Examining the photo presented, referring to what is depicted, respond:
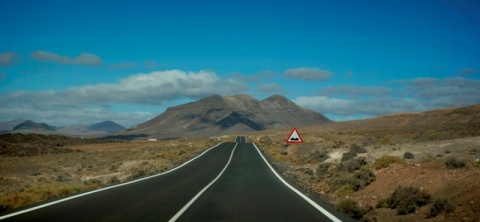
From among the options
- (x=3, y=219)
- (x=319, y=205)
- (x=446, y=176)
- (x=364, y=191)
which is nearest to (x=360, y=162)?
(x=364, y=191)

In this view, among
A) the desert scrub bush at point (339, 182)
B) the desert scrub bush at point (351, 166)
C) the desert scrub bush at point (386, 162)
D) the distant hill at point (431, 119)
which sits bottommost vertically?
the desert scrub bush at point (339, 182)

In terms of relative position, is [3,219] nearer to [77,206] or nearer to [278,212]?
[77,206]

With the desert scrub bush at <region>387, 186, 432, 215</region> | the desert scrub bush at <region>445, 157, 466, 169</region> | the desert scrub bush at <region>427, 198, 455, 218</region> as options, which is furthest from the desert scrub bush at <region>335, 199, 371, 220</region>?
the desert scrub bush at <region>445, 157, 466, 169</region>

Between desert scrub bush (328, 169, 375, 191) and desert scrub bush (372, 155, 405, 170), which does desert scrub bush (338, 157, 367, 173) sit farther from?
desert scrub bush (328, 169, 375, 191)

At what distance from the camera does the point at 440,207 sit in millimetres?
9117

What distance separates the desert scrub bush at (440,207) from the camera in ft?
29.6

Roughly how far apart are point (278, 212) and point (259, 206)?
3.69 feet

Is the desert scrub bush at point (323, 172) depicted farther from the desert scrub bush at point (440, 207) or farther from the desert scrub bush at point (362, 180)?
the desert scrub bush at point (440, 207)

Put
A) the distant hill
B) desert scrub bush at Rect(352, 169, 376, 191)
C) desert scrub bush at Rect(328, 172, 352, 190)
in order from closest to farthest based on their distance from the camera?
1. desert scrub bush at Rect(352, 169, 376, 191)
2. desert scrub bush at Rect(328, 172, 352, 190)
3. the distant hill

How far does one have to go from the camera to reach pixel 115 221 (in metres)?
8.69

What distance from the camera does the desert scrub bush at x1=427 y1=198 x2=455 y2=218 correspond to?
9016 millimetres

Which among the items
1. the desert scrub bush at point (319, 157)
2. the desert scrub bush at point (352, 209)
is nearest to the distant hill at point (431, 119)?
the desert scrub bush at point (319, 157)

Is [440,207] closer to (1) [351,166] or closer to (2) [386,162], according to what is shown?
(2) [386,162]

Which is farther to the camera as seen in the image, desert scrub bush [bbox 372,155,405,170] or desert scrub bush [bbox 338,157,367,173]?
desert scrub bush [bbox 338,157,367,173]
